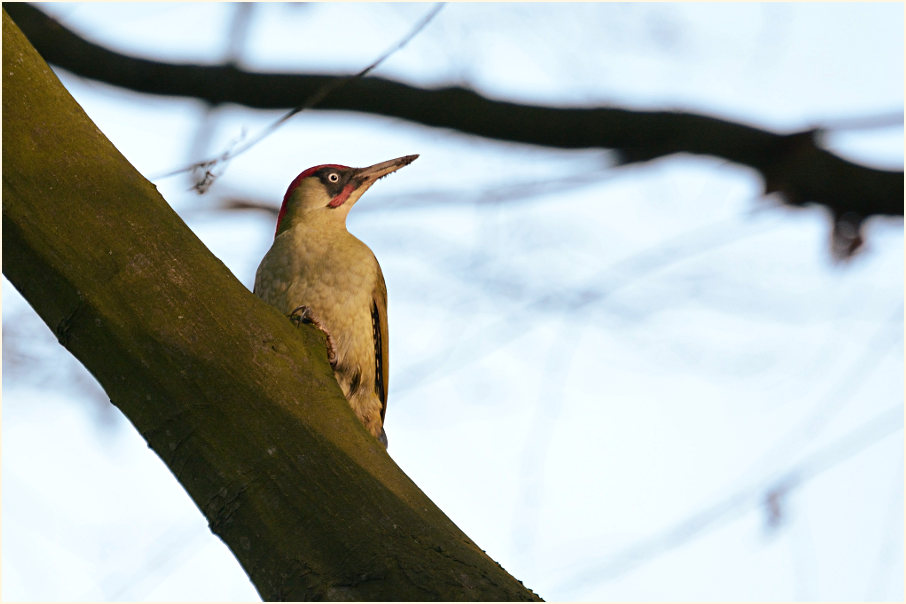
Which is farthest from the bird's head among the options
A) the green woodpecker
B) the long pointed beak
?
the green woodpecker

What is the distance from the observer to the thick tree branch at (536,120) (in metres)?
2.63

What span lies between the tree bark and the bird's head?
9.58 ft

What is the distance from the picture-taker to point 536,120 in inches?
121

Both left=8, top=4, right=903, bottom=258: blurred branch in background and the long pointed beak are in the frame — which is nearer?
left=8, top=4, right=903, bottom=258: blurred branch in background

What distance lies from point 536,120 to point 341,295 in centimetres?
196

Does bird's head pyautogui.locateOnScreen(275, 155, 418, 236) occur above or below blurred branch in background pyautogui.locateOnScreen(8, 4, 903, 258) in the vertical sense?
above

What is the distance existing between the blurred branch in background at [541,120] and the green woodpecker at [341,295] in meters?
1.07

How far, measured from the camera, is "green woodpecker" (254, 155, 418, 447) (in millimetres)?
4742

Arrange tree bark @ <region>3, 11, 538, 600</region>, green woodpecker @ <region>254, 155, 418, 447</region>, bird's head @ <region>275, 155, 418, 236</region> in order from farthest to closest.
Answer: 1. bird's head @ <region>275, 155, 418, 236</region>
2. green woodpecker @ <region>254, 155, 418, 447</region>
3. tree bark @ <region>3, 11, 538, 600</region>

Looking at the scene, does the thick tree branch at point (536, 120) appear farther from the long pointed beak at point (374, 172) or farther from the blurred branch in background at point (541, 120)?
the long pointed beak at point (374, 172)

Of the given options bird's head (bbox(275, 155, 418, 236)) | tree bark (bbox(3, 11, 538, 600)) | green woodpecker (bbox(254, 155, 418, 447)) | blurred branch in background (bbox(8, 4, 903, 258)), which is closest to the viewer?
tree bark (bbox(3, 11, 538, 600))

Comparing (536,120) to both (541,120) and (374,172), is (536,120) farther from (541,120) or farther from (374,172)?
(374,172)

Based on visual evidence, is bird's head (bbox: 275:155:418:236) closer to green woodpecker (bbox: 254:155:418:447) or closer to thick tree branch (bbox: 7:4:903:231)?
green woodpecker (bbox: 254:155:418:447)

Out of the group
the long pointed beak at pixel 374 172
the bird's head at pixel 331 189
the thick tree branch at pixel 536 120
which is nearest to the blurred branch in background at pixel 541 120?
the thick tree branch at pixel 536 120
